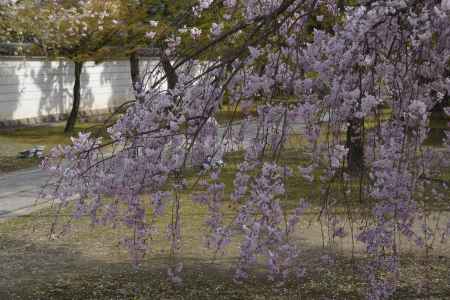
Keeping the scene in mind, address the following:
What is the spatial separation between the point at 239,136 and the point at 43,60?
1664 cm

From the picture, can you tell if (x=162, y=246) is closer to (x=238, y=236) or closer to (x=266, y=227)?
(x=238, y=236)

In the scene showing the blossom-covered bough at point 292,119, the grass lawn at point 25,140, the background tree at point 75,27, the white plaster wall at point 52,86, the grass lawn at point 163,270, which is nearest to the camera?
the blossom-covered bough at point 292,119

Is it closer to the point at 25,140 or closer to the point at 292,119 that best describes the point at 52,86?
the point at 25,140

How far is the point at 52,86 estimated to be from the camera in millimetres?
19797

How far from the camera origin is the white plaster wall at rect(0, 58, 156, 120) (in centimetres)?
1828

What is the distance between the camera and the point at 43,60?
19484 mm

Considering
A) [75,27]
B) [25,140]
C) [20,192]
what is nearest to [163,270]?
[20,192]

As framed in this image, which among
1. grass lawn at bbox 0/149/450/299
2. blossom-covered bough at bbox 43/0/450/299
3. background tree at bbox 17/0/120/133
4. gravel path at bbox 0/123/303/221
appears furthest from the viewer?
background tree at bbox 17/0/120/133

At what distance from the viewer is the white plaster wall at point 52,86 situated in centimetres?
1828

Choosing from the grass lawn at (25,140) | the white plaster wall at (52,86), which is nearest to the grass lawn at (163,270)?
the grass lawn at (25,140)

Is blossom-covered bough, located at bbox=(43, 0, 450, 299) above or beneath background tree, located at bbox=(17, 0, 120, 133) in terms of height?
beneath

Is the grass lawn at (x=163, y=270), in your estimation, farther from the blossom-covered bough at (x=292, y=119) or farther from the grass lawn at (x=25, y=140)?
the grass lawn at (x=25, y=140)

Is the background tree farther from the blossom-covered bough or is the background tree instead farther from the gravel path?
the blossom-covered bough

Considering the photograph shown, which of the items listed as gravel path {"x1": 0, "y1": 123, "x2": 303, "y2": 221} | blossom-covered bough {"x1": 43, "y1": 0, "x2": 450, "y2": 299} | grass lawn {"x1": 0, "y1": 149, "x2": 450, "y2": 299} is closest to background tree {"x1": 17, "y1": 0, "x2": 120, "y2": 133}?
gravel path {"x1": 0, "y1": 123, "x2": 303, "y2": 221}
